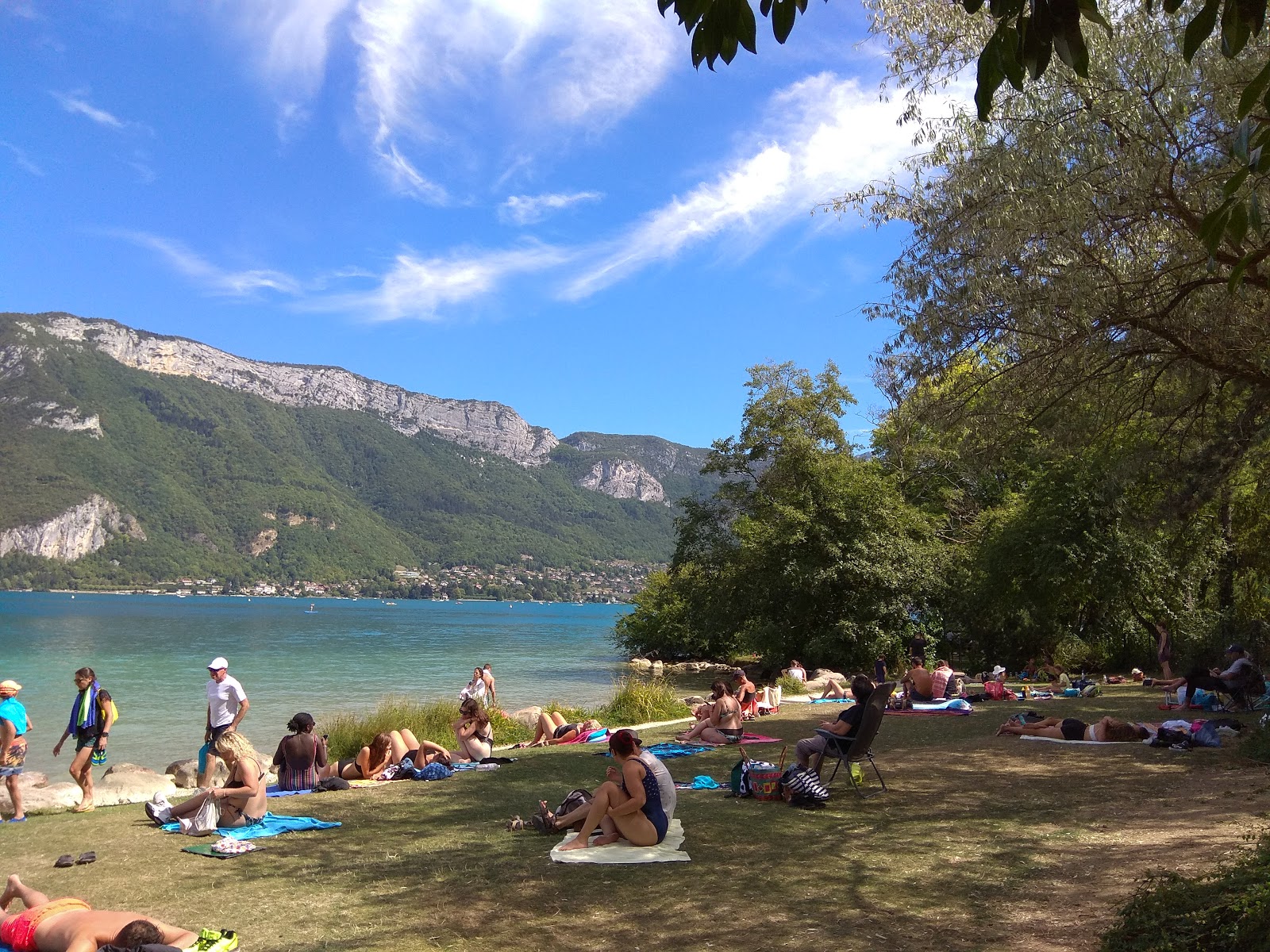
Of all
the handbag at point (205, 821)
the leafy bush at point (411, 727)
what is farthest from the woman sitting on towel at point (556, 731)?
the handbag at point (205, 821)

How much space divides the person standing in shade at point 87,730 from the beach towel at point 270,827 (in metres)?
1.79

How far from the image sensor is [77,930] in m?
4.75

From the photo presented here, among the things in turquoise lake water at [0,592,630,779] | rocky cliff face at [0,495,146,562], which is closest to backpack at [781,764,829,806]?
turquoise lake water at [0,592,630,779]

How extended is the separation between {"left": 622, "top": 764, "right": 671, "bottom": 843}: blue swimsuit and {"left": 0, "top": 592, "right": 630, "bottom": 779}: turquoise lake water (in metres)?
11.7

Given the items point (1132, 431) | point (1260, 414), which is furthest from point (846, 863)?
point (1132, 431)

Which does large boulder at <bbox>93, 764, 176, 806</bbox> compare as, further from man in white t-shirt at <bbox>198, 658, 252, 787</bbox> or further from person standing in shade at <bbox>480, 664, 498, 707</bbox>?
person standing in shade at <bbox>480, 664, 498, 707</bbox>

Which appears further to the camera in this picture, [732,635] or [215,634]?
[215,634]

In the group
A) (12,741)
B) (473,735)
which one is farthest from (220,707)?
(473,735)

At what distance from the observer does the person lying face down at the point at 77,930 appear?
460 centimetres

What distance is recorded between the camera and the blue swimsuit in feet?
21.9

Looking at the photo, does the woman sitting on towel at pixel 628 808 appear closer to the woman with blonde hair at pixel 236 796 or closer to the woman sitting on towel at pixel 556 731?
the woman with blonde hair at pixel 236 796

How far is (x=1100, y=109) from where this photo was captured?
893 centimetres

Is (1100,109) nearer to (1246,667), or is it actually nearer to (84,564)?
(1246,667)

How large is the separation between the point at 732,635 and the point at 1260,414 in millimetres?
23270
